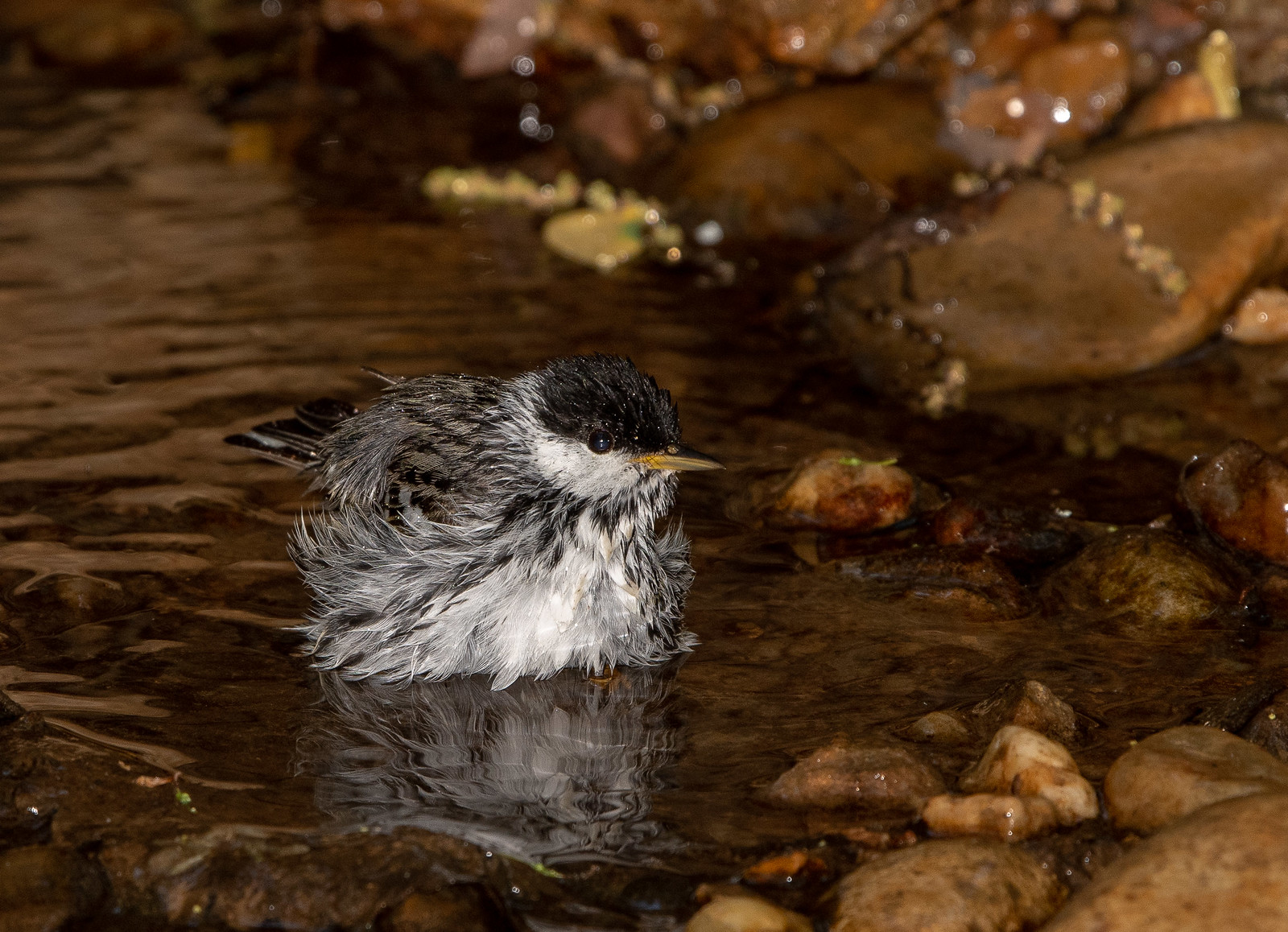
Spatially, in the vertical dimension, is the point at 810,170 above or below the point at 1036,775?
above

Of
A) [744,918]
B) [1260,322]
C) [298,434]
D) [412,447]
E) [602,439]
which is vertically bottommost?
[744,918]

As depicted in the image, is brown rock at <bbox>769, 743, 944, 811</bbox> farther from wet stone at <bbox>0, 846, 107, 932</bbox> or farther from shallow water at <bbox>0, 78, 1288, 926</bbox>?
wet stone at <bbox>0, 846, 107, 932</bbox>

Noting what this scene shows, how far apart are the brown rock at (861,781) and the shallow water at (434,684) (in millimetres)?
96

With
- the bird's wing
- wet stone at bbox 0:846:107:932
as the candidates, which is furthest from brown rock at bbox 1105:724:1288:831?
wet stone at bbox 0:846:107:932

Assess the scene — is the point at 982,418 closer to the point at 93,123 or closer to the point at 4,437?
the point at 4,437

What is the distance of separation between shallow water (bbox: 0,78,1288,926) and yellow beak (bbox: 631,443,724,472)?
838 millimetres

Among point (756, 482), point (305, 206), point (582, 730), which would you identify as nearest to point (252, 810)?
point (582, 730)

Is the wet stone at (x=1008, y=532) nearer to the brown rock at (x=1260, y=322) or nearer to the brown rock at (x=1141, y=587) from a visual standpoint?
the brown rock at (x=1141, y=587)

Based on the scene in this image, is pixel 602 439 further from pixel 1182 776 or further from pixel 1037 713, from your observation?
pixel 1182 776

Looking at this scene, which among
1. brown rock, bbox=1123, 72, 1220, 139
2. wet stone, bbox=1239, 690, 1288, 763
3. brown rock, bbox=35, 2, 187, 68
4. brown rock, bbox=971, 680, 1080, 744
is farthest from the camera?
brown rock, bbox=35, 2, 187, 68

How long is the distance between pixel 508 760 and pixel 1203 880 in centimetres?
232

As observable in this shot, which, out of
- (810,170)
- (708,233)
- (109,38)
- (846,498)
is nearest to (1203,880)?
(846,498)

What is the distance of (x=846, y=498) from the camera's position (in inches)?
259

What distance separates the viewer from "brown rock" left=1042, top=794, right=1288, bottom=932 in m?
3.61
